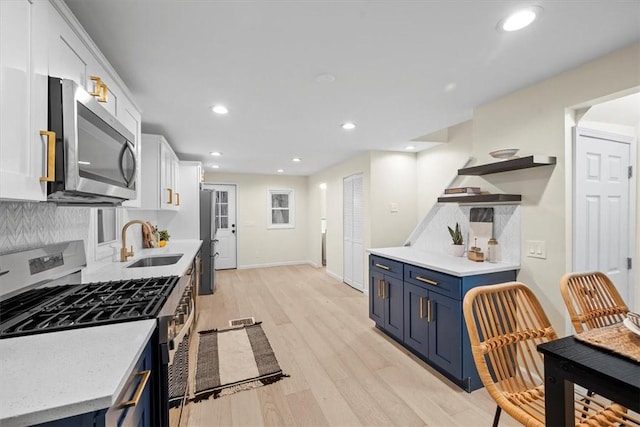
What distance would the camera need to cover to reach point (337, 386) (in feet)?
6.86

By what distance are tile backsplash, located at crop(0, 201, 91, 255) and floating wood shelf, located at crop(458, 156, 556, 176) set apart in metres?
2.97

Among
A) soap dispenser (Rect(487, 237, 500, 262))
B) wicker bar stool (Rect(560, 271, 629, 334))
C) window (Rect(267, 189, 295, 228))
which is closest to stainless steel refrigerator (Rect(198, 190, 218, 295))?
window (Rect(267, 189, 295, 228))

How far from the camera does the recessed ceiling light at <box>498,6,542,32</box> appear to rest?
1290mm

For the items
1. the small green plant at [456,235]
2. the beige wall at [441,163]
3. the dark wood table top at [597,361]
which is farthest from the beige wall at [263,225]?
the dark wood table top at [597,361]

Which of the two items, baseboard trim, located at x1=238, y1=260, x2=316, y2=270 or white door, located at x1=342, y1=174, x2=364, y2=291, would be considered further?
baseboard trim, located at x1=238, y1=260, x2=316, y2=270

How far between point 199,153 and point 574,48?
4.36m

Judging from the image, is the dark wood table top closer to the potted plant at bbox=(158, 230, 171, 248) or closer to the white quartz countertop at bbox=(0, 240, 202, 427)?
the white quartz countertop at bbox=(0, 240, 202, 427)

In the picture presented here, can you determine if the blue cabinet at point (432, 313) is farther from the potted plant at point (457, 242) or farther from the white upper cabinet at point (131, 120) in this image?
the white upper cabinet at point (131, 120)

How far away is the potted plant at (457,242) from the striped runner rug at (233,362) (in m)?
1.92

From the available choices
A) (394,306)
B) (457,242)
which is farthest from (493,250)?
(394,306)

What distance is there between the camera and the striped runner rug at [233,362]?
211 cm

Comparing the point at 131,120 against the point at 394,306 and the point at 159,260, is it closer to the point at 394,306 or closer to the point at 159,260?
the point at 159,260

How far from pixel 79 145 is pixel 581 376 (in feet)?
6.47

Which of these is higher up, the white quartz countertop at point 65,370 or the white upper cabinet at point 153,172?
the white upper cabinet at point 153,172
